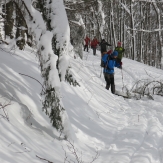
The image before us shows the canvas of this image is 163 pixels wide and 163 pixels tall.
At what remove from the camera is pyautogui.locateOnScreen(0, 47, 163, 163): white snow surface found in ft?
Answer: 12.0

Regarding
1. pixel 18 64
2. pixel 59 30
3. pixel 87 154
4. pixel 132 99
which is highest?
pixel 59 30

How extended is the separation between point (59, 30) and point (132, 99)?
5688 millimetres

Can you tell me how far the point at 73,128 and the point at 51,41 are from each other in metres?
1.87

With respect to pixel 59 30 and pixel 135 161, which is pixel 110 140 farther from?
pixel 59 30

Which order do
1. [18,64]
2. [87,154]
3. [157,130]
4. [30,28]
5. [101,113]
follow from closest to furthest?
[30,28] < [87,154] < [157,130] < [18,64] < [101,113]

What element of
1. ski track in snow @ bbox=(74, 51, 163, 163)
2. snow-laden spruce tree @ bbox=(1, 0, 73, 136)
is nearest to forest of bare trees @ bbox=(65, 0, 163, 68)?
snow-laden spruce tree @ bbox=(1, 0, 73, 136)

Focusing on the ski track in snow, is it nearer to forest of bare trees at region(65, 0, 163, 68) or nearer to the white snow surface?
the white snow surface

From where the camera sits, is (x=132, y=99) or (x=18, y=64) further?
(x=132, y=99)

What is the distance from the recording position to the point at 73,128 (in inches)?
200

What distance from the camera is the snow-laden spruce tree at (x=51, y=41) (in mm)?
3975

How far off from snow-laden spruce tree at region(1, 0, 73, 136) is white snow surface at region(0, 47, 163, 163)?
1.51 feet

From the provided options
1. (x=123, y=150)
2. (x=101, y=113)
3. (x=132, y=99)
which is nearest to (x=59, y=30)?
(x=123, y=150)

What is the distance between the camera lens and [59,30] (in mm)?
4137

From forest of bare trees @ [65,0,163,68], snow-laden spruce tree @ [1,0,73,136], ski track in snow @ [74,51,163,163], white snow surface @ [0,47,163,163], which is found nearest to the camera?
white snow surface @ [0,47,163,163]
